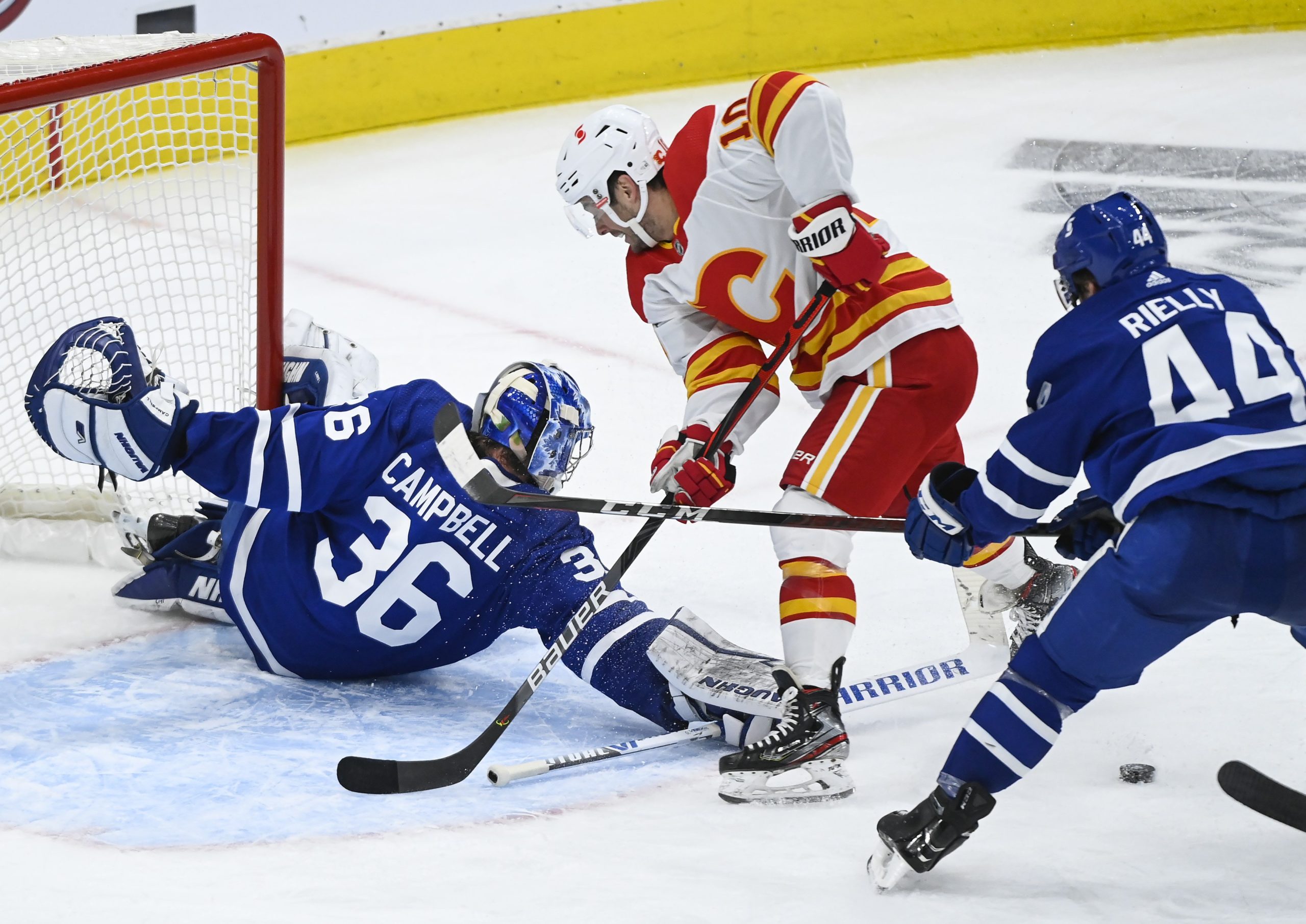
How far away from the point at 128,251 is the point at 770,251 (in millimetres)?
1732

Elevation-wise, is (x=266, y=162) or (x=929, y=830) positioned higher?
(x=266, y=162)

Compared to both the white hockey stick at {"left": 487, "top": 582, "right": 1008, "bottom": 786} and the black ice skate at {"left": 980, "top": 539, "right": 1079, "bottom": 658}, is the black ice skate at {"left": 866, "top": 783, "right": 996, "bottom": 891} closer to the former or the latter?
the white hockey stick at {"left": 487, "top": 582, "right": 1008, "bottom": 786}

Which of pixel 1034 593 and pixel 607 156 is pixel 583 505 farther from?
pixel 1034 593

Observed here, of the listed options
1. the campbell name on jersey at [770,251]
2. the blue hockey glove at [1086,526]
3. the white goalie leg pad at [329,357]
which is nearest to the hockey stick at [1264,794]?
the blue hockey glove at [1086,526]

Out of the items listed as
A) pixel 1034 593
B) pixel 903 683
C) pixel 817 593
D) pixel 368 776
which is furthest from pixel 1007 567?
pixel 368 776

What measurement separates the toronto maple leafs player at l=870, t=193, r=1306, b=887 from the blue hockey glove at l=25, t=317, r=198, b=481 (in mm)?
1362

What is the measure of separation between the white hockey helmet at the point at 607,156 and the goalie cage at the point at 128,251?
799 mm

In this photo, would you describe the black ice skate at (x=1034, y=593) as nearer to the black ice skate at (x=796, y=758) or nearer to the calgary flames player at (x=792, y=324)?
the calgary flames player at (x=792, y=324)

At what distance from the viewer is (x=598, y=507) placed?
239 centimetres

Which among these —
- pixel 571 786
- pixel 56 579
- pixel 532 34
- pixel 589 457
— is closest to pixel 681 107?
pixel 532 34

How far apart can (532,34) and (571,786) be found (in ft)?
15.4

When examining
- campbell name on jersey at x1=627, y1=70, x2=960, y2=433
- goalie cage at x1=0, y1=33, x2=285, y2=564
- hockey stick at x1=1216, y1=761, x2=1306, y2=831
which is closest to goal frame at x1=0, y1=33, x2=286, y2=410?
goalie cage at x1=0, y1=33, x2=285, y2=564

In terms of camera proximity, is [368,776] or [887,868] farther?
[368,776]

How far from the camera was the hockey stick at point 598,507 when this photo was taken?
2371 mm
